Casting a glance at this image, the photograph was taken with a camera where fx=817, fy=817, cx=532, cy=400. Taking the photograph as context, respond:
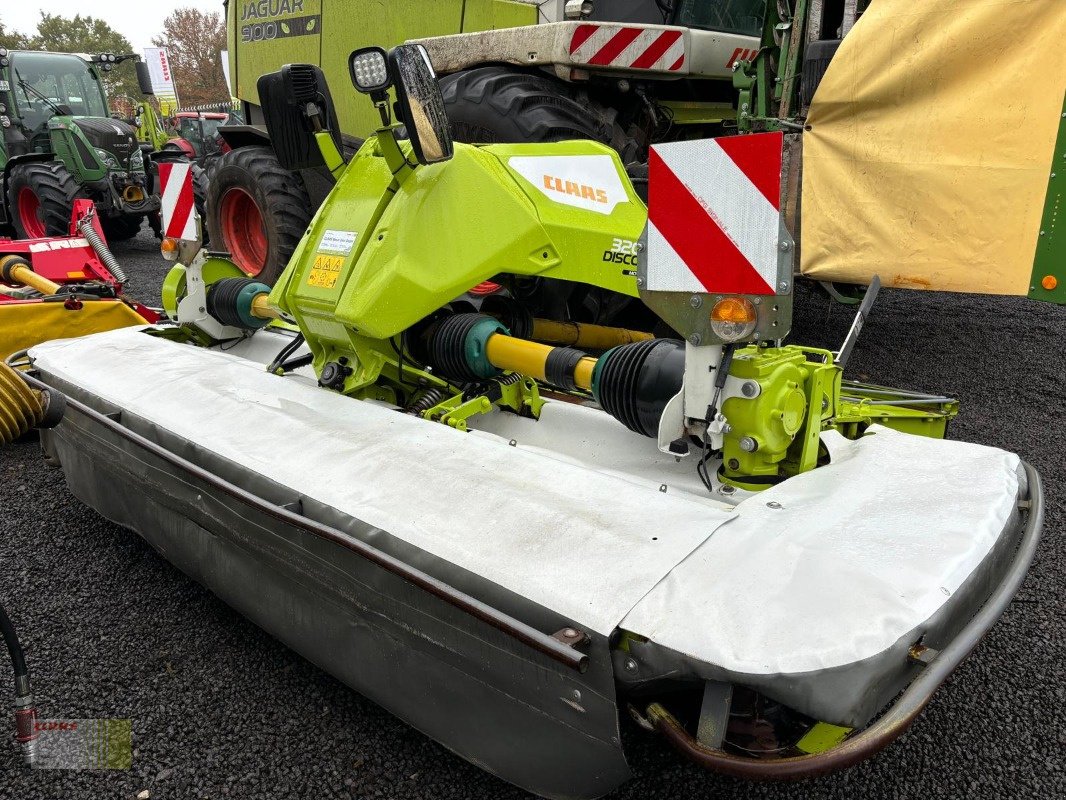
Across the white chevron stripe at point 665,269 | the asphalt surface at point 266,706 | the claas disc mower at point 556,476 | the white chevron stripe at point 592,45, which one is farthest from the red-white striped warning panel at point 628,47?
the asphalt surface at point 266,706

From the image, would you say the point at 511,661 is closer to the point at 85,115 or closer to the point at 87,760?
the point at 87,760

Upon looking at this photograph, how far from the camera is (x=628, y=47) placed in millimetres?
4402

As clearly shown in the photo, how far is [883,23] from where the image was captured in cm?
409

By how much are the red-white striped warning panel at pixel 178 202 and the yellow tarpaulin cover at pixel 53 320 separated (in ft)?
3.22

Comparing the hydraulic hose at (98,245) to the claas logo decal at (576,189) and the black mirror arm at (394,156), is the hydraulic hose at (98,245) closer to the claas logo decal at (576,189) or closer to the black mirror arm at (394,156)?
the black mirror arm at (394,156)

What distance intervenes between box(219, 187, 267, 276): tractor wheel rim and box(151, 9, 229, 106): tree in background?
37.1 m

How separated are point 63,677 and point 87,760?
403mm

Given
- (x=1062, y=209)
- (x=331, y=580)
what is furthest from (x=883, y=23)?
(x=331, y=580)

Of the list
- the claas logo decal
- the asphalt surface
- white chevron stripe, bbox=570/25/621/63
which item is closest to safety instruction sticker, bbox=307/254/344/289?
the claas logo decal

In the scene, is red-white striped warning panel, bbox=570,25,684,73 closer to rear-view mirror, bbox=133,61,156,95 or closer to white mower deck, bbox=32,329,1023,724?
white mower deck, bbox=32,329,1023,724

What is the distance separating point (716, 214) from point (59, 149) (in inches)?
396

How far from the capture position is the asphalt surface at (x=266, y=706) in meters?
1.89

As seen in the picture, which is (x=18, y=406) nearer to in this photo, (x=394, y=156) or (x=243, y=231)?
(x=394, y=156)

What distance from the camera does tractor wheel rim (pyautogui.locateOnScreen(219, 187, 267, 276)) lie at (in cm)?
588
